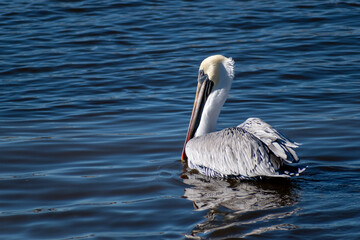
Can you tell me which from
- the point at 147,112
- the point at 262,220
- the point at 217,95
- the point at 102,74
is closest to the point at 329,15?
the point at 102,74

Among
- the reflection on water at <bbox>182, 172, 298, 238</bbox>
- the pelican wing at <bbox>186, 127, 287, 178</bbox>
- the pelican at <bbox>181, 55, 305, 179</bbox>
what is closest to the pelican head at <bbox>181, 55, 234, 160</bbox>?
the pelican at <bbox>181, 55, 305, 179</bbox>

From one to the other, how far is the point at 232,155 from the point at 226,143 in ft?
0.41

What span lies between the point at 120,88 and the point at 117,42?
2.66 metres

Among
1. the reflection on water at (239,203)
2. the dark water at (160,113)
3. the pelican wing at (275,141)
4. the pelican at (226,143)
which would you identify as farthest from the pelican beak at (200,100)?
the pelican wing at (275,141)

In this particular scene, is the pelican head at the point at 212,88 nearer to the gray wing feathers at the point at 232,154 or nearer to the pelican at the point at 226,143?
the pelican at the point at 226,143

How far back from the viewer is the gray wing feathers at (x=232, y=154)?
Result: 4.26 metres

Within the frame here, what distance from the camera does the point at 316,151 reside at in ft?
16.9

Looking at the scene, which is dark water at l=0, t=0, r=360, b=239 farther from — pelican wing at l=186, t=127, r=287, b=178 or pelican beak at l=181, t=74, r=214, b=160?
pelican beak at l=181, t=74, r=214, b=160

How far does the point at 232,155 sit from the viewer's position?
445 cm

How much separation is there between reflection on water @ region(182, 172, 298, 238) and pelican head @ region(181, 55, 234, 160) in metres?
0.56

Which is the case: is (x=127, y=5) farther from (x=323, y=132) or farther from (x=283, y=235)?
(x=283, y=235)

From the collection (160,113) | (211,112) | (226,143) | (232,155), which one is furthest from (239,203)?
(160,113)

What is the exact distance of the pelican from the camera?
13.9ft

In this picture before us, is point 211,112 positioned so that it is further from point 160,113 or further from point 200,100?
point 160,113
